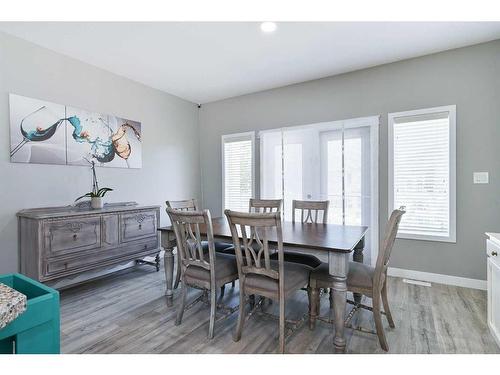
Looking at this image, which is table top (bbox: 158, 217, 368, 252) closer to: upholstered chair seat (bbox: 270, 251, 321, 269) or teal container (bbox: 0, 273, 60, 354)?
upholstered chair seat (bbox: 270, 251, 321, 269)

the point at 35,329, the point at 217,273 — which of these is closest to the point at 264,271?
the point at 217,273

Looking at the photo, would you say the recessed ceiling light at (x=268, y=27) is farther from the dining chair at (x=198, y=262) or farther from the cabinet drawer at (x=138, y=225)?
the cabinet drawer at (x=138, y=225)

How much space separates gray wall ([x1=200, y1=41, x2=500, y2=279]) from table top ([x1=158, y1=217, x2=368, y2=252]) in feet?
4.53

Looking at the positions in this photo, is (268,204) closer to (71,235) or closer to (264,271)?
(264,271)

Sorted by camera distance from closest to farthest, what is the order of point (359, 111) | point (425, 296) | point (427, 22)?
point (427, 22) < point (425, 296) < point (359, 111)

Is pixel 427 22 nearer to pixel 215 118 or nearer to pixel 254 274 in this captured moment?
pixel 254 274

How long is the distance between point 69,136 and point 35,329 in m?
2.81

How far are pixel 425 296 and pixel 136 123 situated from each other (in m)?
4.27

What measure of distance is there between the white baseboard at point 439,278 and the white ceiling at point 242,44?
8.78 ft

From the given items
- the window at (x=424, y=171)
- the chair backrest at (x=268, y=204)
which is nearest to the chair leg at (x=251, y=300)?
the chair backrest at (x=268, y=204)

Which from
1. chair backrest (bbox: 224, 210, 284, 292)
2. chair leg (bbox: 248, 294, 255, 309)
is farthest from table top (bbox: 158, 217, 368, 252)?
chair leg (bbox: 248, 294, 255, 309)

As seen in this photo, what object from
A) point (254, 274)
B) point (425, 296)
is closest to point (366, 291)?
point (254, 274)

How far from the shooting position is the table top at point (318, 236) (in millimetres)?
1973

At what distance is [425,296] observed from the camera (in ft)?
9.50
